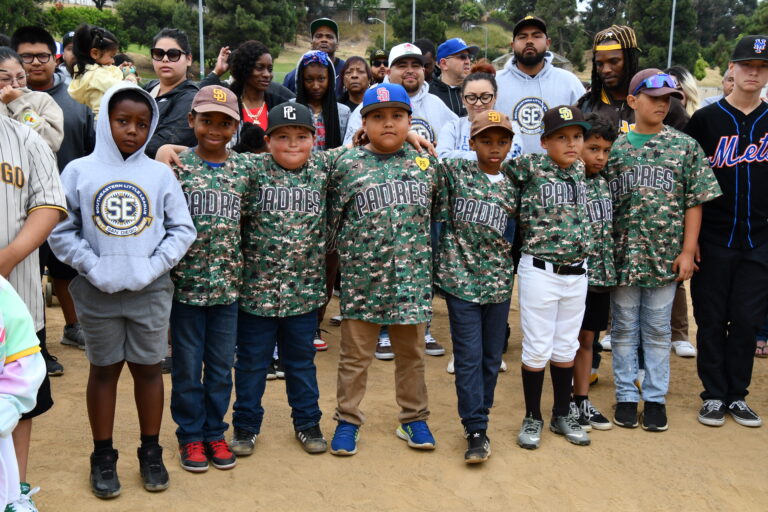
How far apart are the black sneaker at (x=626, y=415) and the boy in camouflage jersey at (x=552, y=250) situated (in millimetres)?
438

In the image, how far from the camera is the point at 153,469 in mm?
3855

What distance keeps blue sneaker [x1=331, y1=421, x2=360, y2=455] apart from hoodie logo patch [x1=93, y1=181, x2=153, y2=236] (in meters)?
1.68

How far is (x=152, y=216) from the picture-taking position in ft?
12.2

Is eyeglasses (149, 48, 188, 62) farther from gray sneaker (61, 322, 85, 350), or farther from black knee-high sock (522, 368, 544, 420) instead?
black knee-high sock (522, 368, 544, 420)

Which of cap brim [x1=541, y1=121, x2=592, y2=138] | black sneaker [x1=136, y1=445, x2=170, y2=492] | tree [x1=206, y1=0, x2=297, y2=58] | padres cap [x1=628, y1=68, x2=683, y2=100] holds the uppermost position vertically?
tree [x1=206, y1=0, x2=297, y2=58]

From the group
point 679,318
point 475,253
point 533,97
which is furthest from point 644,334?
point 533,97

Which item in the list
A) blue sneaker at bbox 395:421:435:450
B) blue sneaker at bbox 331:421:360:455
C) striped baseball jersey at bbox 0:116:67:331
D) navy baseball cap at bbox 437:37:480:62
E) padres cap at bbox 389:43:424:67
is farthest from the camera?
navy baseball cap at bbox 437:37:480:62

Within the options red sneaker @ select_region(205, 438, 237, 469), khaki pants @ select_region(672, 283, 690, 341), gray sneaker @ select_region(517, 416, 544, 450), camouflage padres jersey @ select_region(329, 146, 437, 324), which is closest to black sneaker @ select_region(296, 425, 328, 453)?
red sneaker @ select_region(205, 438, 237, 469)

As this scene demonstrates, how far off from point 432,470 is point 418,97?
307 cm

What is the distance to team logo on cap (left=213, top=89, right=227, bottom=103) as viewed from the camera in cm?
412

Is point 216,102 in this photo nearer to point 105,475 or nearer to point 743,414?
point 105,475

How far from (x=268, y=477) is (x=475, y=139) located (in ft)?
7.42

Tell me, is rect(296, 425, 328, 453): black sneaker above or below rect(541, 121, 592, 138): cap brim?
below

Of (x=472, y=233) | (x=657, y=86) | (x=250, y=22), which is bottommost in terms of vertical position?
(x=472, y=233)
